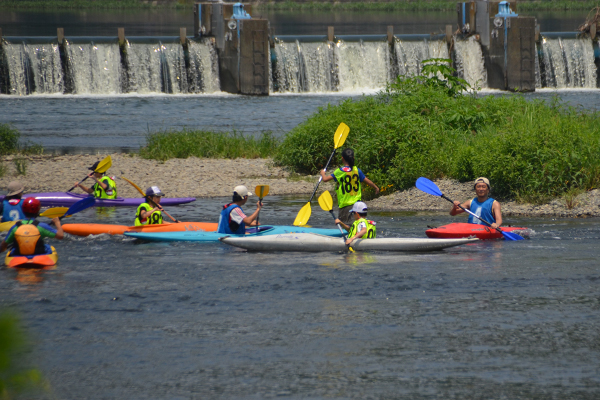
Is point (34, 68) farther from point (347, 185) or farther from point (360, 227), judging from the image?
point (360, 227)

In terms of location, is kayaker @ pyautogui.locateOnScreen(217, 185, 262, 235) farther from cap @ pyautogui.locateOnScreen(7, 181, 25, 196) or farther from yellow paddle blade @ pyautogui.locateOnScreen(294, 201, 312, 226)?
cap @ pyautogui.locateOnScreen(7, 181, 25, 196)

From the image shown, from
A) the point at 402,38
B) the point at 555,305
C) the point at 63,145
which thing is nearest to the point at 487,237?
the point at 555,305

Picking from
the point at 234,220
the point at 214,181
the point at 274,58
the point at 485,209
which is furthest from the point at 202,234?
the point at 274,58

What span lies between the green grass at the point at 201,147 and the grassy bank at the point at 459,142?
1.57 metres

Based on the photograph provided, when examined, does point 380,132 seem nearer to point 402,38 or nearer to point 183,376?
point 183,376

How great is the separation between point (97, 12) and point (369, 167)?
182 ft

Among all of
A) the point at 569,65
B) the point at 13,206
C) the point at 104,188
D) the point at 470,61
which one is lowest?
the point at 13,206

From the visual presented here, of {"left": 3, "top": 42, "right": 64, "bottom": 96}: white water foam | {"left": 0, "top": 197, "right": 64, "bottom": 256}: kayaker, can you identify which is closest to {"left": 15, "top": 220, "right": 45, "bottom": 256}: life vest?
{"left": 0, "top": 197, "right": 64, "bottom": 256}: kayaker

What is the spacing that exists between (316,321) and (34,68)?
81.6 ft

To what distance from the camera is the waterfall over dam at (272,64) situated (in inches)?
1114

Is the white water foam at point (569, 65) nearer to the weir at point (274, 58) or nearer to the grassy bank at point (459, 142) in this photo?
the weir at point (274, 58)

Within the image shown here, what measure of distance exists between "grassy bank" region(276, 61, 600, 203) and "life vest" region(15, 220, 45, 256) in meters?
6.89

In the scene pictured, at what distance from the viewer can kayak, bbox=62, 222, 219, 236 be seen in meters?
9.84

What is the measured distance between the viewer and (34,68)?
28094 millimetres
